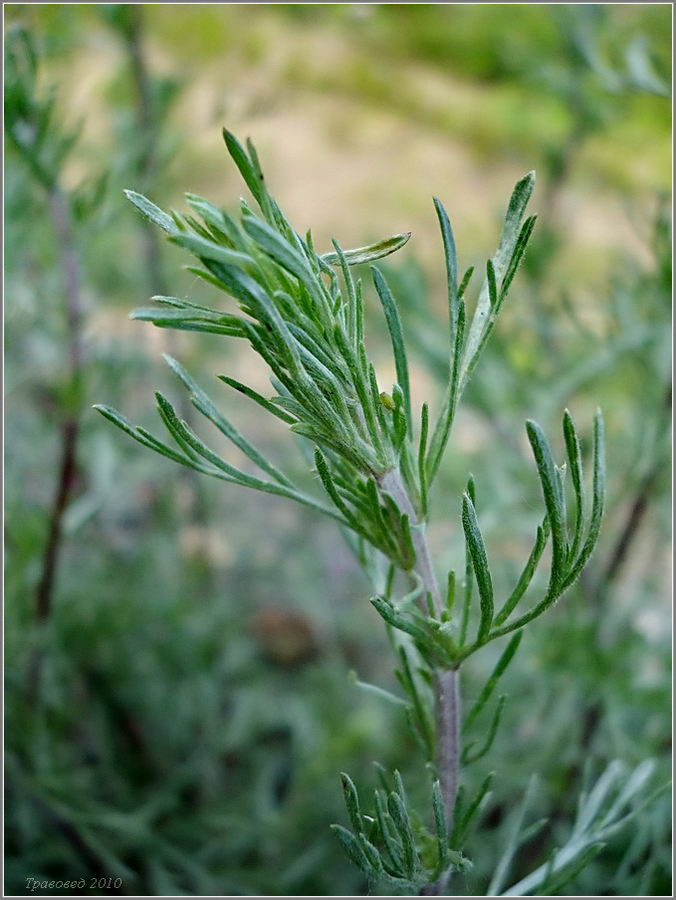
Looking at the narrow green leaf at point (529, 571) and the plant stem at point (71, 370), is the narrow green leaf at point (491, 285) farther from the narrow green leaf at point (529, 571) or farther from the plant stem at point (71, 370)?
the plant stem at point (71, 370)

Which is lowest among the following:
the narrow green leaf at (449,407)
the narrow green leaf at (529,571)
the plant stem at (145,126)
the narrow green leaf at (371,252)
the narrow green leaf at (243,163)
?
the narrow green leaf at (529,571)

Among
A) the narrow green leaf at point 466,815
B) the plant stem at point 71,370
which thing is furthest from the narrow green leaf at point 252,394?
the plant stem at point 71,370

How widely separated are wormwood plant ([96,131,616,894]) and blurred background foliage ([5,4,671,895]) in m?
0.17

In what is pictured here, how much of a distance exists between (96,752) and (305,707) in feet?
0.51

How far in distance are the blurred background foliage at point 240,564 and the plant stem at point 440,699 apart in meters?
0.15

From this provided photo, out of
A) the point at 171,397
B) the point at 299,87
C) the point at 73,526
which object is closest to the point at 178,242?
the point at 73,526

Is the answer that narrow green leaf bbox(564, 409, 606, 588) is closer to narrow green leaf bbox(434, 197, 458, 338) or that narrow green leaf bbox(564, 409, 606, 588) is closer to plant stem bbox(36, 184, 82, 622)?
narrow green leaf bbox(434, 197, 458, 338)

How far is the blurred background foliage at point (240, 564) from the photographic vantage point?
1.46ft

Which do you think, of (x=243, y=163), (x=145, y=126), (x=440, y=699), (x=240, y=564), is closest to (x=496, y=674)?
(x=440, y=699)

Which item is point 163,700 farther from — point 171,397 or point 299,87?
point 299,87

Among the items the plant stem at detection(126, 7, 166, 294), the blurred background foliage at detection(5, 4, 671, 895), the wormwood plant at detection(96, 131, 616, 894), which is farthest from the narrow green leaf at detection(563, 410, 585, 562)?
the plant stem at detection(126, 7, 166, 294)

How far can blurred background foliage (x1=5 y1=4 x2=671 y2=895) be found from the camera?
17.5 inches

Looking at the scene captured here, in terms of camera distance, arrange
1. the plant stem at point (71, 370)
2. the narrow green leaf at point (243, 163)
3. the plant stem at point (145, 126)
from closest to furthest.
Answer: the narrow green leaf at point (243, 163) < the plant stem at point (71, 370) < the plant stem at point (145, 126)

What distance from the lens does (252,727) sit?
62 centimetres
